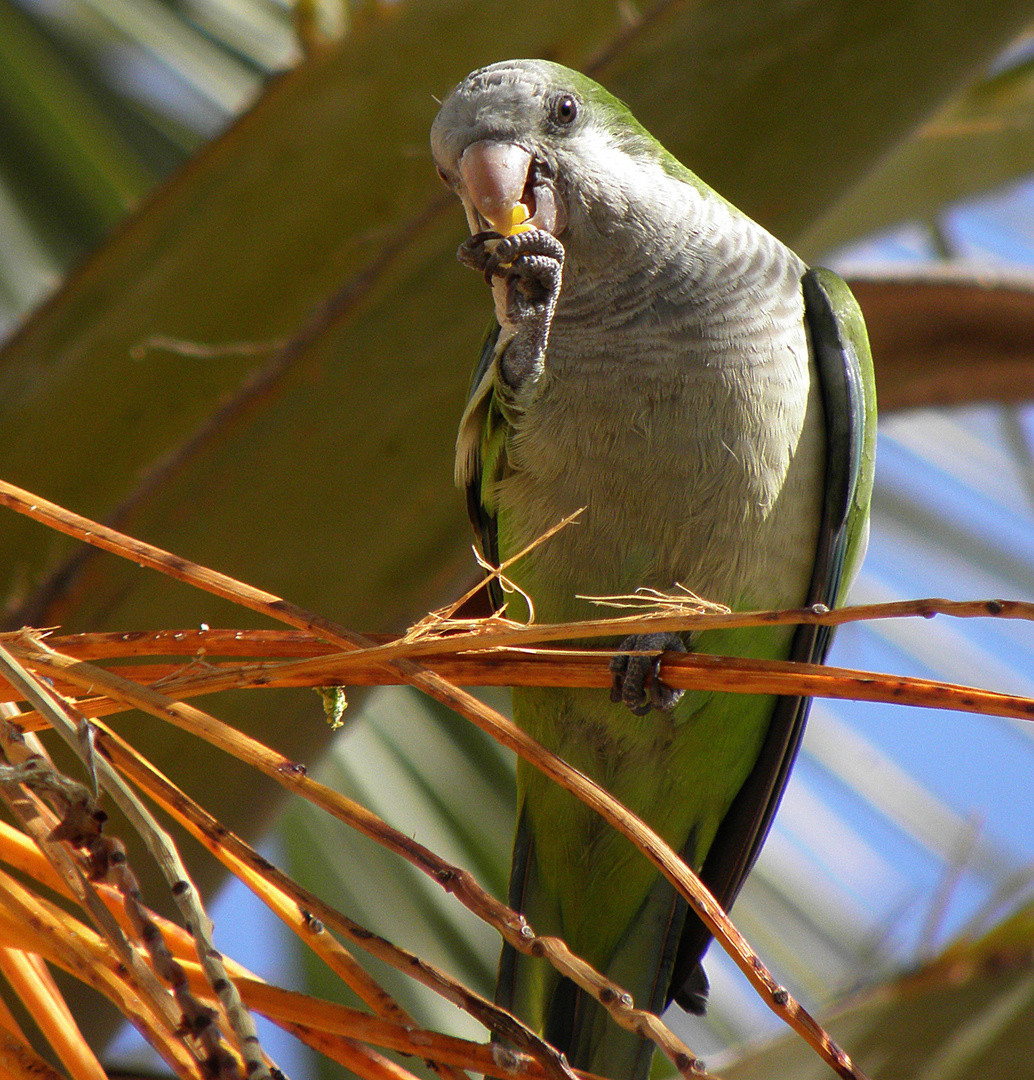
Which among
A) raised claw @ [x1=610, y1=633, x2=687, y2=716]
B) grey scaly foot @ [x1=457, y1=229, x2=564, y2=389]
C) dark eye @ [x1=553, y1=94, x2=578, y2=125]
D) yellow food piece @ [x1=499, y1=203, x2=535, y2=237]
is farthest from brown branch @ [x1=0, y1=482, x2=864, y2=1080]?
dark eye @ [x1=553, y1=94, x2=578, y2=125]

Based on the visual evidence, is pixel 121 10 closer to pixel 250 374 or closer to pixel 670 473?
pixel 250 374

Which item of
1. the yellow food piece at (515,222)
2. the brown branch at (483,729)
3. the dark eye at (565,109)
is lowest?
the brown branch at (483,729)

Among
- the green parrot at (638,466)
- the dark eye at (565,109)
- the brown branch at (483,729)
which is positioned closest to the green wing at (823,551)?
the green parrot at (638,466)

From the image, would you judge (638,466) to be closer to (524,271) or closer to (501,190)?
(524,271)

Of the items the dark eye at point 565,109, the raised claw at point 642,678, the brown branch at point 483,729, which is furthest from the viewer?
the dark eye at point 565,109

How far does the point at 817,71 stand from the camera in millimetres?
2369

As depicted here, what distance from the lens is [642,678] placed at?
173 cm

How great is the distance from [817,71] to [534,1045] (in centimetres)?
211

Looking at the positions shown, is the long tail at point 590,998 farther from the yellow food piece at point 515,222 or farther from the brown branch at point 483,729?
the yellow food piece at point 515,222

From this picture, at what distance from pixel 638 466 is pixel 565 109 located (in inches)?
26.3

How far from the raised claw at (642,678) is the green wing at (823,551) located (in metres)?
0.34

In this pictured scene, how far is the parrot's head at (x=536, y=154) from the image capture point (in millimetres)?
1881

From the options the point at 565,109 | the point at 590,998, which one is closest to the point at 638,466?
the point at 565,109

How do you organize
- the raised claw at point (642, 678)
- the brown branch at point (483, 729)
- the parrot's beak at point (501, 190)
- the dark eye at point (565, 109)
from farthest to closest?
the dark eye at point (565, 109)
the parrot's beak at point (501, 190)
the raised claw at point (642, 678)
the brown branch at point (483, 729)
